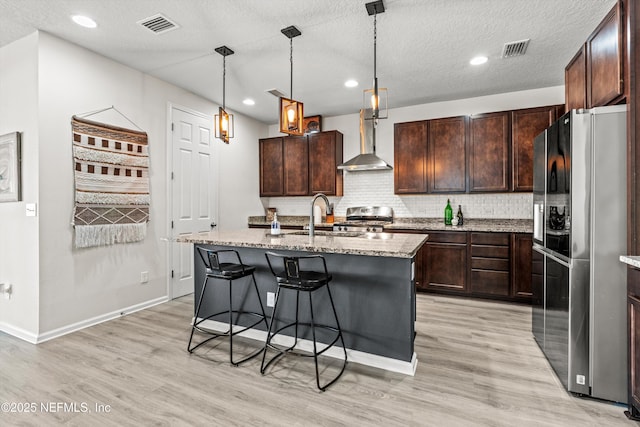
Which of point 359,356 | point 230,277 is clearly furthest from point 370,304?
point 230,277

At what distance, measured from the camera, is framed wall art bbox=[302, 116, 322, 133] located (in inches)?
212

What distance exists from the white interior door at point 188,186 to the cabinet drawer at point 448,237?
124 inches

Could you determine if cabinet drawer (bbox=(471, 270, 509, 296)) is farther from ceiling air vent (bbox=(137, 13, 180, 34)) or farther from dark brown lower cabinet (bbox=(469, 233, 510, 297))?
ceiling air vent (bbox=(137, 13, 180, 34))

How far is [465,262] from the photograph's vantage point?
13.3 ft

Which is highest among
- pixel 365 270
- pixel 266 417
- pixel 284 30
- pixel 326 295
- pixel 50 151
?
pixel 284 30

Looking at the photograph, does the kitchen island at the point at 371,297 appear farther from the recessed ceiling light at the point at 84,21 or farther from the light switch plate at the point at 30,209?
the recessed ceiling light at the point at 84,21

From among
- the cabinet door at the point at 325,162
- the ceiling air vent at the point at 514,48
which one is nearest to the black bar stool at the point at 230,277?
the cabinet door at the point at 325,162

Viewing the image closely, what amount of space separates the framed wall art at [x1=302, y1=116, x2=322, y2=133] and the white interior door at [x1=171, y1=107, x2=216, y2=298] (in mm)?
1589

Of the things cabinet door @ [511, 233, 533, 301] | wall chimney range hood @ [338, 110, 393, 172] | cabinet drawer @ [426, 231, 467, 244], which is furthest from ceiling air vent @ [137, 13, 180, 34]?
cabinet door @ [511, 233, 533, 301]

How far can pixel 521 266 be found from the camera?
150 inches

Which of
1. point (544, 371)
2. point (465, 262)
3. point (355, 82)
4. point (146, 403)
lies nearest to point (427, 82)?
point (355, 82)

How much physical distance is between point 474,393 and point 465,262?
2271mm

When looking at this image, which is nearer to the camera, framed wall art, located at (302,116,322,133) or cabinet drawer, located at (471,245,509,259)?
cabinet drawer, located at (471,245,509,259)

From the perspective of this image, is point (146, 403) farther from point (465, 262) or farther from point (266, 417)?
point (465, 262)
